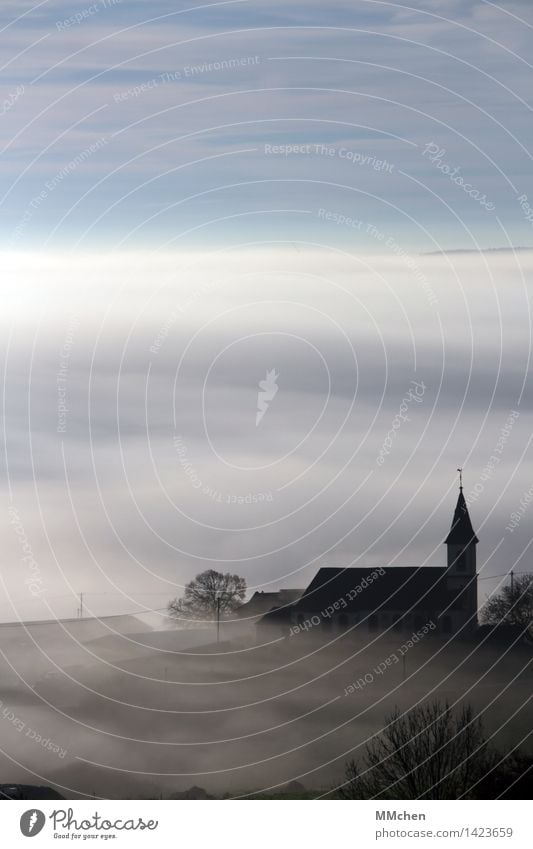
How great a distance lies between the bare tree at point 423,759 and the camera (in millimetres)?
47219

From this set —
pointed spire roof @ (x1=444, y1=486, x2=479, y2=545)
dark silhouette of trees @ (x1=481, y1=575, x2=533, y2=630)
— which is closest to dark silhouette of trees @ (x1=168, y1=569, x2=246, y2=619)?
dark silhouette of trees @ (x1=481, y1=575, x2=533, y2=630)

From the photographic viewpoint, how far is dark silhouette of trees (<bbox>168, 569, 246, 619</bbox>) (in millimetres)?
47906

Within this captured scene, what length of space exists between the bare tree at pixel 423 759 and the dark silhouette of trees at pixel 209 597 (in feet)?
22.0

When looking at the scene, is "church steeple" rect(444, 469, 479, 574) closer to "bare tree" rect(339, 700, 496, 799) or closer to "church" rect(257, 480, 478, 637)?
"church" rect(257, 480, 478, 637)

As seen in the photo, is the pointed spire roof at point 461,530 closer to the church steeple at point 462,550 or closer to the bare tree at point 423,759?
the church steeple at point 462,550

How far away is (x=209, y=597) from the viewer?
5053cm

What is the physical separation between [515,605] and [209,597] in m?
16.3

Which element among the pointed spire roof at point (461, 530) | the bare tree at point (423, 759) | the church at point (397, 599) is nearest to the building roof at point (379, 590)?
the church at point (397, 599)

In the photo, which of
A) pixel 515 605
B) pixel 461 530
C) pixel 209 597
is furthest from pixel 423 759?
pixel 461 530
